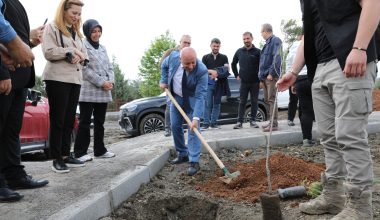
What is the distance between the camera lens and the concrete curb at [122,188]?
3127 mm

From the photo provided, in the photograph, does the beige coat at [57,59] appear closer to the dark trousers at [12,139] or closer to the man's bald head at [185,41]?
the dark trousers at [12,139]

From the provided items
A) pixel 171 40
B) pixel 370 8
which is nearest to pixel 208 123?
pixel 370 8

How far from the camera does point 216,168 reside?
5.53m

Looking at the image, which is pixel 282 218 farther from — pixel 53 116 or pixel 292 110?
pixel 292 110

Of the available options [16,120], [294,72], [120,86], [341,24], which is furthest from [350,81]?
[120,86]

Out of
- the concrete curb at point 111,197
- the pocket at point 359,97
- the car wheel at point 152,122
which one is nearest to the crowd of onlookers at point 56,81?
the concrete curb at point 111,197

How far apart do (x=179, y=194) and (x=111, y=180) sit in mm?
764

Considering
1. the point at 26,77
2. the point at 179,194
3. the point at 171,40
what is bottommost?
the point at 179,194

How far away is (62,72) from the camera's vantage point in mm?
4348

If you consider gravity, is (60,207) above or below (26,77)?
below

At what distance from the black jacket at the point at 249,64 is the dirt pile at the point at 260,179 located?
342 centimetres

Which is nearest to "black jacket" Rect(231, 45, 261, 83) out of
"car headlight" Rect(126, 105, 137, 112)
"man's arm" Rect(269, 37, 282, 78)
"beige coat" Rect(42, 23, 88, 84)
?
"man's arm" Rect(269, 37, 282, 78)

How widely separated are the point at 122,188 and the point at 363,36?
2.61 m

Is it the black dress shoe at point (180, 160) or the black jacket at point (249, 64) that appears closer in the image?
the black dress shoe at point (180, 160)
